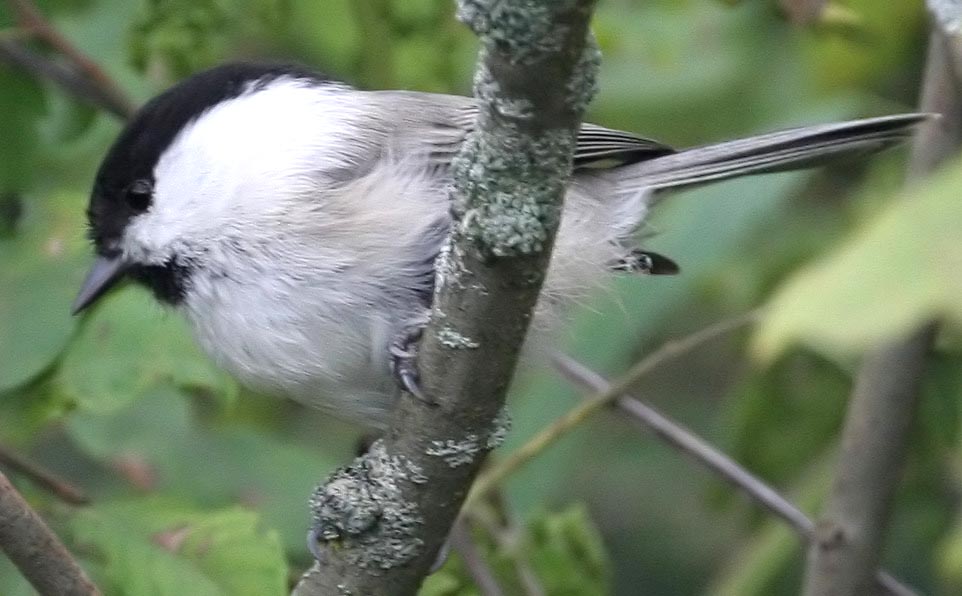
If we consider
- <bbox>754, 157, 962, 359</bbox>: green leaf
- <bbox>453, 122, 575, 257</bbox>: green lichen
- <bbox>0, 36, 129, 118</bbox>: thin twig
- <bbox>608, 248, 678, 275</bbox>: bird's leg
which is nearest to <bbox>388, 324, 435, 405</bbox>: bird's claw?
<bbox>453, 122, 575, 257</bbox>: green lichen

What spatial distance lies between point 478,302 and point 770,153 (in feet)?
2.47

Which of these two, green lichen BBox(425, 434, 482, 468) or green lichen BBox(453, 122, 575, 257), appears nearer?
green lichen BBox(453, 122, 575, 257)

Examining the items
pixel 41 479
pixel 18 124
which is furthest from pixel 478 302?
pixel 18 124

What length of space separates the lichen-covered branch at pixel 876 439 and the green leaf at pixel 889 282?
45.6 inches

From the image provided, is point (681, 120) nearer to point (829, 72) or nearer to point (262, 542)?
point (829, 72)

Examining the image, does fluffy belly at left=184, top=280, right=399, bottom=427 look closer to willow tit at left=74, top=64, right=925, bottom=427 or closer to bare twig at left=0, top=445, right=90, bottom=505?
willow tit at left=74, top=64, right=925, bottom=427

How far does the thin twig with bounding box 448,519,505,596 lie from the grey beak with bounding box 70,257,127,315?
0.52 metres

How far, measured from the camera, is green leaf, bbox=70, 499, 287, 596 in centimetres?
132

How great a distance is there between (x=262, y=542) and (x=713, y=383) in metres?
1.84

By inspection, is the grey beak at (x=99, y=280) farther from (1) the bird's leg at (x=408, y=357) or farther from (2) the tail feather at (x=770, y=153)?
(2) the tail feather at (x=770, y=153)

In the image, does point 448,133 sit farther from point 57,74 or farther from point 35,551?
point 35,551

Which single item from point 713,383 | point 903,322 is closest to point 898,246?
point 903,322

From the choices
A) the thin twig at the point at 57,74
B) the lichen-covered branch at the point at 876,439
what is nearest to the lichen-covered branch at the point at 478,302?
the lichen-covered branch at the point at 876,439

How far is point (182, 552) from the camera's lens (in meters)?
1.39
